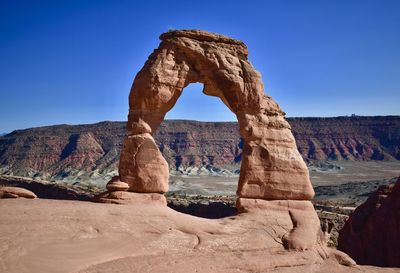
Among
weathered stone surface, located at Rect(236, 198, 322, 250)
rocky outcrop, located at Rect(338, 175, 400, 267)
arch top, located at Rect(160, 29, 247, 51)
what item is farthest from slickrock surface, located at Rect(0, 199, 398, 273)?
rocky outcrop, located at Rect(338, 175, 400, 267)

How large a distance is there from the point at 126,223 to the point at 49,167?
90889mm

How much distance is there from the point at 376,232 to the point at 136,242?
16.1 metres

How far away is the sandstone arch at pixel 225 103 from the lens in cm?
1447

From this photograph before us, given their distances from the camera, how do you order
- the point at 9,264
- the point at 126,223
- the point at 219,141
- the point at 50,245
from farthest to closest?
the point at 219,141
the point at 126,223
the point at 50,245
the point at 9,264

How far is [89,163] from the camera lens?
96188mm

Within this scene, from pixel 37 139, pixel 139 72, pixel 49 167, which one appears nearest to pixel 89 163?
pixel 49 167

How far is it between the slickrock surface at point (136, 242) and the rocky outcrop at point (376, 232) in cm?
843

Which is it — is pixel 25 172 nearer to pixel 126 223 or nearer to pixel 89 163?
pixel 89 163

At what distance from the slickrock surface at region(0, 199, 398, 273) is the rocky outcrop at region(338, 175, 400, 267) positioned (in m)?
8.43

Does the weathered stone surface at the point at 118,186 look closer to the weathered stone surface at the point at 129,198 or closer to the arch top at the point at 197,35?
the weathered stone surface at the point at 129,198

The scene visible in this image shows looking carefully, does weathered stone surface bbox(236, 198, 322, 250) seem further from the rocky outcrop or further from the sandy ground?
the sandy ground

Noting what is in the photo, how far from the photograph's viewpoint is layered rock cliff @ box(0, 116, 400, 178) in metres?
96.6

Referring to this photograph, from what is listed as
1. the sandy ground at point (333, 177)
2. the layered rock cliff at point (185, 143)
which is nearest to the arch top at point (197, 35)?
the sandy ground at point (333, 177)

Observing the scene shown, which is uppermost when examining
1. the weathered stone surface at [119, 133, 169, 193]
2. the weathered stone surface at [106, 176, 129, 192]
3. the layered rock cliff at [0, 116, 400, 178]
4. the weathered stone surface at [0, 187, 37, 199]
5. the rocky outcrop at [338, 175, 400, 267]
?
the layered rock cliff at [0, 116, 400, 178]
